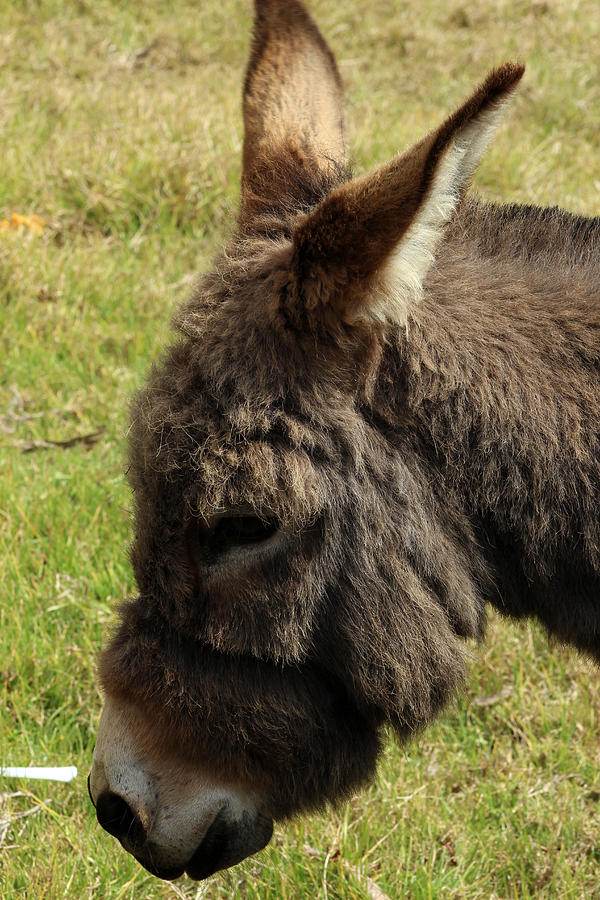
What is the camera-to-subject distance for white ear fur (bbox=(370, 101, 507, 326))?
1984 mm

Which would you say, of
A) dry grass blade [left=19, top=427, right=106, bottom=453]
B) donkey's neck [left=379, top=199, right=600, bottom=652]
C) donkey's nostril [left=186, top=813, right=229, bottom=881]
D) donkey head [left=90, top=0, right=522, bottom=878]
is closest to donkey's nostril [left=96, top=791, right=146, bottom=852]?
donkey head [left=90, top=0, right=522, bottom=878]

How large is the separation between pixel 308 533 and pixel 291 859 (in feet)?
4.62

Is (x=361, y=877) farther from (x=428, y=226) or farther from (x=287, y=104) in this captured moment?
(x=287, y=104)

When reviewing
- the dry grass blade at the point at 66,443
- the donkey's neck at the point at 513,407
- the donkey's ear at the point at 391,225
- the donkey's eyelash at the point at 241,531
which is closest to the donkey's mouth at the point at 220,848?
the donkey's eyelash at the point at 241,531

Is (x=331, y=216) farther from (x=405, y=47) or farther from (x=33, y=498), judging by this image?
(x=405, y=47)

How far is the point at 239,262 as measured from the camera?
241cm

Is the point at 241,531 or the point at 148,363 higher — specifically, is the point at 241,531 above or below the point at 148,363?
above

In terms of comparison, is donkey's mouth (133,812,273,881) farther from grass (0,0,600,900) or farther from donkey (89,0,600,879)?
grass (0,0,600,900)

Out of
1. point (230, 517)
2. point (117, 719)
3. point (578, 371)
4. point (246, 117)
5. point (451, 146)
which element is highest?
point (451, 146)

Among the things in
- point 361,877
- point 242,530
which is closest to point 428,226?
point 242,530

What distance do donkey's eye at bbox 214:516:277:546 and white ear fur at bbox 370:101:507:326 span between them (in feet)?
1.75

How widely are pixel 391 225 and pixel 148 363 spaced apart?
3478mm

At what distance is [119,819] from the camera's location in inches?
95.3

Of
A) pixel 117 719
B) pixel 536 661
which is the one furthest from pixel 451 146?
pixel 536 661
